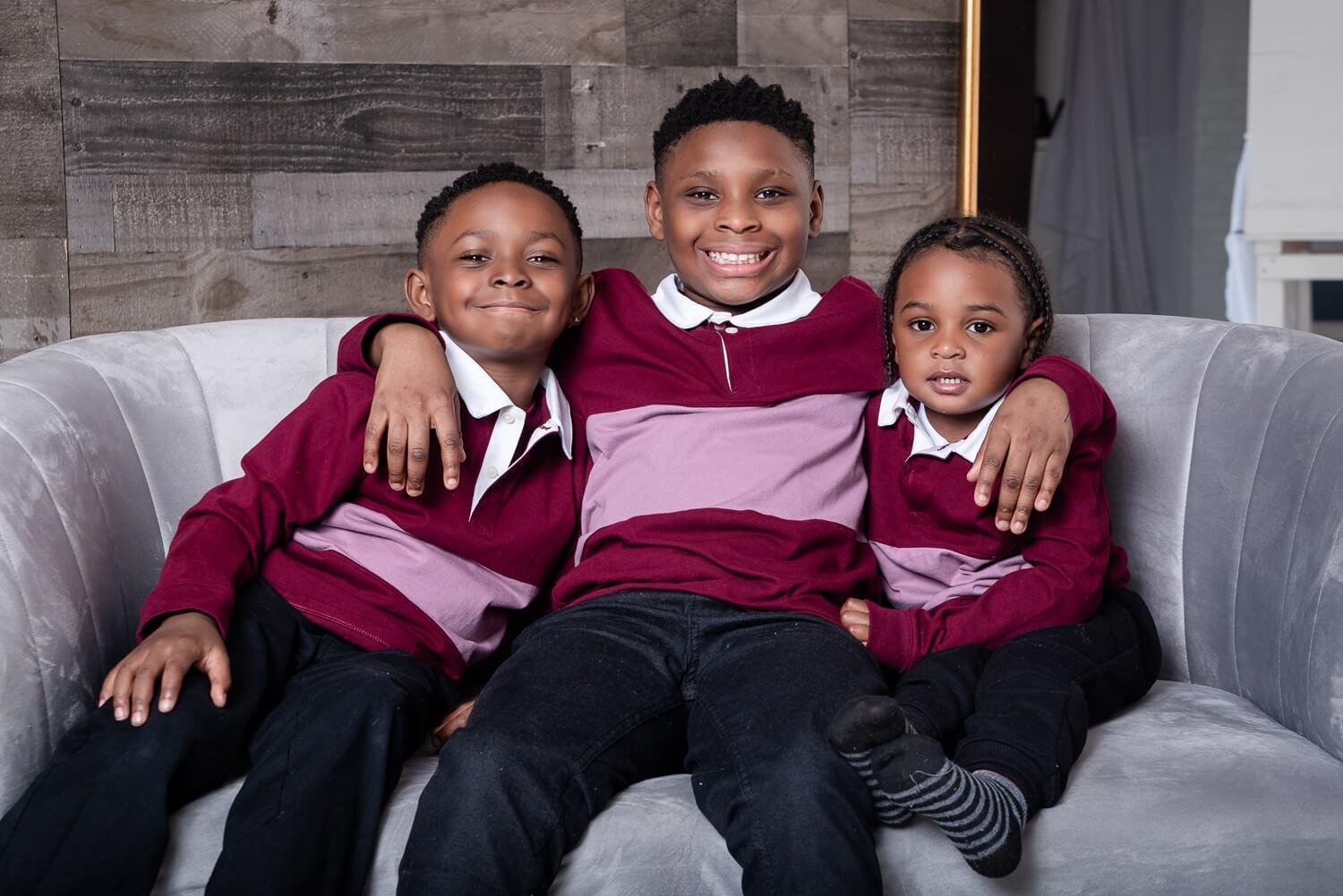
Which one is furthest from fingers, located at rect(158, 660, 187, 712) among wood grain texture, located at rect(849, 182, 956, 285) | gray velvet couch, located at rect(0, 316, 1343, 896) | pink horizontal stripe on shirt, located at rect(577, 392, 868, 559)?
wood grain texture, located at rect(849, 182, 956, 285)

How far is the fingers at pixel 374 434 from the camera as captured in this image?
53.6 inches

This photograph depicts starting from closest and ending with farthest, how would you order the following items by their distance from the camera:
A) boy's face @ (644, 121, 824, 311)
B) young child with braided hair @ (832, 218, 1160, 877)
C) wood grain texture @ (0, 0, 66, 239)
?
young child with braided hair @ (832, 218, 1160, 877) → boy's face @ (644, 121, 824, 311) → wood grain texture @ (0, 0, 66, 239)

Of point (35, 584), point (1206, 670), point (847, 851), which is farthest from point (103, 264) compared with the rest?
point (1206, 670)

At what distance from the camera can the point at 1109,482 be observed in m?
1.67

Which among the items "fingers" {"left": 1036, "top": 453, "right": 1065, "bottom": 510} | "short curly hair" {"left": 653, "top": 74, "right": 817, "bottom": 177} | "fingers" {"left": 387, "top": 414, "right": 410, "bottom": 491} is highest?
"short curly hair" {"left": 653, "top": 74, "right": 817, "bottom": 177}

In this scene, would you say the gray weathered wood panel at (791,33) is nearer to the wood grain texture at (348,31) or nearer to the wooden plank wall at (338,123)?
the wooden plank wall at (338,123)

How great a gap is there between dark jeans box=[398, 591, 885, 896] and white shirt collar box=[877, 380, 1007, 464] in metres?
0.27

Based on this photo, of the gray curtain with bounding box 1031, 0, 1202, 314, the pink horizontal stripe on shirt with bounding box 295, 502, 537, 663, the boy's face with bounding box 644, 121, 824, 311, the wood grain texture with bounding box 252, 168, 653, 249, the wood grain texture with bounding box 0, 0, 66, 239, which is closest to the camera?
the pink horizontal stripe on shirt with bounding box 295, 502, 537, 663

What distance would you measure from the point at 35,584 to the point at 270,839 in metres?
0.37

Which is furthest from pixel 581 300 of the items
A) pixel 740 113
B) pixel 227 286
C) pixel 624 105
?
pixel 227 286

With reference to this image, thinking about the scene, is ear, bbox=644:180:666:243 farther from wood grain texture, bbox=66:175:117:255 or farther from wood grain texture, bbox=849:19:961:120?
wood grain texture, bbox=66:175:117:255

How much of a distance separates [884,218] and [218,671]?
1549 millimetres

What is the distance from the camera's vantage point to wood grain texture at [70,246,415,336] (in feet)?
7.01

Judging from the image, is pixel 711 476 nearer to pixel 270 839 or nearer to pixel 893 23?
pixel 270 839
